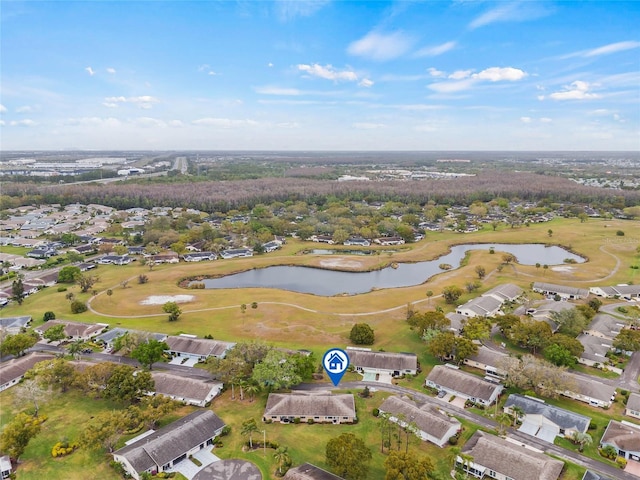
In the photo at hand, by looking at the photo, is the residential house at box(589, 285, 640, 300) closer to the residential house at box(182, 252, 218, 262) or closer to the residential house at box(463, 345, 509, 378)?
the residential house at box(463, 345, 509, 378)

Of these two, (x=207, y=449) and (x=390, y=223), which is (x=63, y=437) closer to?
(x=207, y=449)

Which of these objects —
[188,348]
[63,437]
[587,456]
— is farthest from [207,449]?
[587,456]

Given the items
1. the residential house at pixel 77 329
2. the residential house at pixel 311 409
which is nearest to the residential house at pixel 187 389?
the residential house at pixel 311 409

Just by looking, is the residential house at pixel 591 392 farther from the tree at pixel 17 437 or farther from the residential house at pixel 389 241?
the residential house at pixel 389 241

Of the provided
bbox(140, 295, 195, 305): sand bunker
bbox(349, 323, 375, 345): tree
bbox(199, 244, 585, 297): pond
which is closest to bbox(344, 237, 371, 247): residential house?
bbox(199, 244, 585, 297): pond

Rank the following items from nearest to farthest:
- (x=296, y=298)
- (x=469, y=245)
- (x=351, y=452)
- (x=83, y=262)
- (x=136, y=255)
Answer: (x=351, y=452) → (x=296, y=298) → (x=83, y=262) → (x=136, y=255) → (x=469, y=245)
